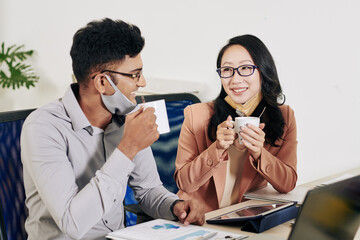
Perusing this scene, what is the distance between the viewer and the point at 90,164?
1226mm

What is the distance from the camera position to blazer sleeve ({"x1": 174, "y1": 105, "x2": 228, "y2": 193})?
1438 millimetres

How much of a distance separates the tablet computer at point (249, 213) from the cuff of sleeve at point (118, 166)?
0.86 feet

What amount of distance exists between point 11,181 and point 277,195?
83 cm

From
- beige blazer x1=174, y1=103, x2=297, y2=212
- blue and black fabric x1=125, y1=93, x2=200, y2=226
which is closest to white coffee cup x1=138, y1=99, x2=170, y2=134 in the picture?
blue and black fabric x1=125, y1=93, x2=200, y2=226

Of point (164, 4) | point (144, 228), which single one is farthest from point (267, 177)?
point (164, 4)

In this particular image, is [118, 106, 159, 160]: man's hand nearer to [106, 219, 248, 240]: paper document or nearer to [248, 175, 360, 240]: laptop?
[106, 219, 248, 240]: paper document

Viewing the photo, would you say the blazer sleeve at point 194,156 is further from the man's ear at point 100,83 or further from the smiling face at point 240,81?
the man's ear at point 100,83

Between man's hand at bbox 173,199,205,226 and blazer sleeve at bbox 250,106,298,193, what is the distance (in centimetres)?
33

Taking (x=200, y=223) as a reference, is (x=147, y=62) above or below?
above

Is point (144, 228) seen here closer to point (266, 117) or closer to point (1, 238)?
point (1, 238)

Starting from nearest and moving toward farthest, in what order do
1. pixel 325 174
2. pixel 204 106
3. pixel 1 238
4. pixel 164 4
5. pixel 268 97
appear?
pixel 1 238, pixel 268 97, pixel 204 106, pixel 325 174, pixel 164 4

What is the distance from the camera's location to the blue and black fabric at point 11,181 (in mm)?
1170

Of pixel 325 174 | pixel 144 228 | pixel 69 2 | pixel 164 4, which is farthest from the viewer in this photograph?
pixel 69 2

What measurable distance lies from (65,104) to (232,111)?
2.10ft
